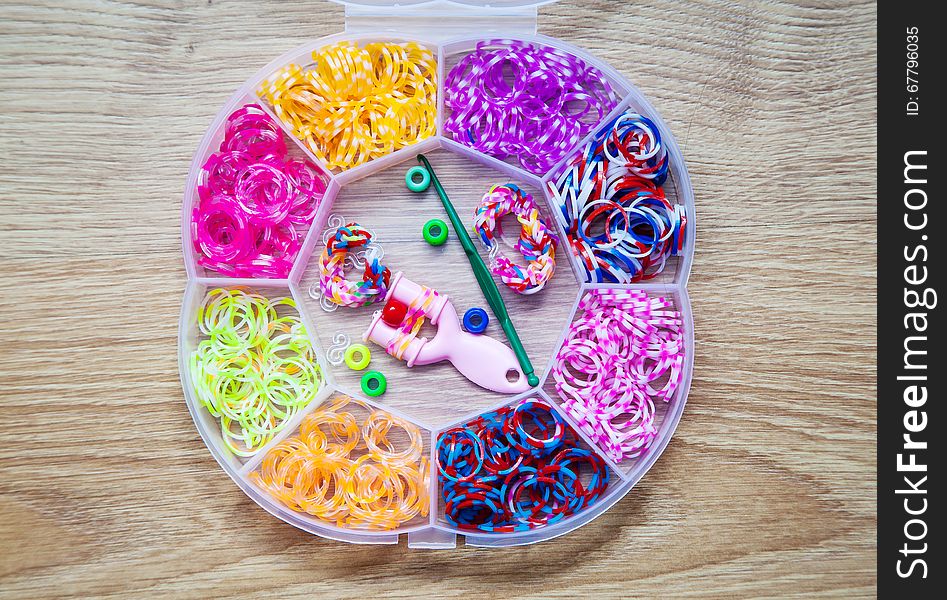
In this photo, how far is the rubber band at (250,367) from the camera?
1.48 metres

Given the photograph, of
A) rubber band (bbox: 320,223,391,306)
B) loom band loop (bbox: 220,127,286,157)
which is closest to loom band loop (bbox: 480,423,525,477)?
rubber band (bbox: 320,223,391,306)

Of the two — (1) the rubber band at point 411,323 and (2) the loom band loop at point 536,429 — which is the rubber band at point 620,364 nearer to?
(2) the loom band loop at point 536,429

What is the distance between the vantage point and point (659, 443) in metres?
1.47

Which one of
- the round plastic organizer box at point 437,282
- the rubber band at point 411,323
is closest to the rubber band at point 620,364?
the round plastic organizer box at point 437,282

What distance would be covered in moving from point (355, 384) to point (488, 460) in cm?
30

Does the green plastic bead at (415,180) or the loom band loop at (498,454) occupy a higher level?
the green plastic bead at (415,180)

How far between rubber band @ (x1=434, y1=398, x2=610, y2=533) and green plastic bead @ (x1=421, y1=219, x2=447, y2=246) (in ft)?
1.14

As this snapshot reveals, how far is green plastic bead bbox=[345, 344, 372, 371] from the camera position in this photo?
149 centimetres

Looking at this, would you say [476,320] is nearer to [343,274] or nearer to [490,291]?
[490,291]

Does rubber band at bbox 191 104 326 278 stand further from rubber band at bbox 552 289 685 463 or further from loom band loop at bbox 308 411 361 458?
rubber band at bbox 552 289 685 463

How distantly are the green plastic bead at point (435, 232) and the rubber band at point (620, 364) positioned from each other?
29cm

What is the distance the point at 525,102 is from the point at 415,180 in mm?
262

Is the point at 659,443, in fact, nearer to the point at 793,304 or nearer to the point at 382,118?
the point at 793,304
